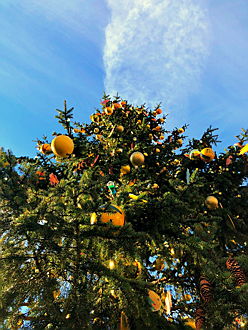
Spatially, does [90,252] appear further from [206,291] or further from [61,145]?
[206,291]

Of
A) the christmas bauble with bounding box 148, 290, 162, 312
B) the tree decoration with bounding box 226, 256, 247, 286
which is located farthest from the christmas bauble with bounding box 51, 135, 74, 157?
the tree decoration with bounding box 226, 256, 247, 286

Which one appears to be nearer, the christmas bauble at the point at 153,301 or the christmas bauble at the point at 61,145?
the christmas bauble at the point at 153,301

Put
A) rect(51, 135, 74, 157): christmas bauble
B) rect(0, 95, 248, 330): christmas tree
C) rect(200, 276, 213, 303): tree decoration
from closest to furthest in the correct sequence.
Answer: rect(0, 95, 248, 330): christmas tree → rect(51, 135, 74, 157): christmas bauble → rect(200, 276, 213, 303): tree decoration

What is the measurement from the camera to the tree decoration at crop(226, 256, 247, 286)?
12.2 feet

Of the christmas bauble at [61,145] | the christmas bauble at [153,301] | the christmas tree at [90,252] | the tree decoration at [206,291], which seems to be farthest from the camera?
the tree decoration at [206,291]

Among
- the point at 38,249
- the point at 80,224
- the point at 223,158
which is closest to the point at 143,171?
the point at 223,158

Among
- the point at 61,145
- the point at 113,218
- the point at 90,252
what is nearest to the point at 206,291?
the point at 90,252

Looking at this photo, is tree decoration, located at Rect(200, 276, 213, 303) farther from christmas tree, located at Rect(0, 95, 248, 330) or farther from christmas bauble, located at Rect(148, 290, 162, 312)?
christmas bauble, located at Rect(148, 290, 162, 312)

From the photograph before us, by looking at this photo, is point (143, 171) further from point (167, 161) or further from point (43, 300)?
point (43, 300)

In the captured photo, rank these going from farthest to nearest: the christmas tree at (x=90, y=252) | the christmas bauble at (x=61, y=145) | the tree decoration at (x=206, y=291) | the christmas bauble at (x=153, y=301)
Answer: the tree decoration at (x=206, y=291), the christmas bauble at (x=61, y=145), the christmas bauble at (x=153, y=301), the christmas tree at (x=90, y=252)

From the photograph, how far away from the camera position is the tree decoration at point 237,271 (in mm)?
3731

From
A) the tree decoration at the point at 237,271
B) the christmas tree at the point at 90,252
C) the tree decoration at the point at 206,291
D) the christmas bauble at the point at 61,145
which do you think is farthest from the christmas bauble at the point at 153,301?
the christmas bauble at the point at 61,145

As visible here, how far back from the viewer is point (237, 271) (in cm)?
383

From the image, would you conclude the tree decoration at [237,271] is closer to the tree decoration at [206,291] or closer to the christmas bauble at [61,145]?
the tree decoration at [206,291]
